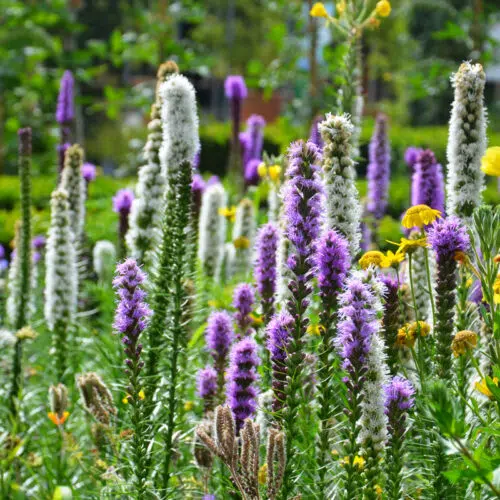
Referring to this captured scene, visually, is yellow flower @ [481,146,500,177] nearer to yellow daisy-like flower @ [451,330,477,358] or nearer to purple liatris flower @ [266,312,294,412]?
yellow daisy-like flower @ [451,330,477,358]

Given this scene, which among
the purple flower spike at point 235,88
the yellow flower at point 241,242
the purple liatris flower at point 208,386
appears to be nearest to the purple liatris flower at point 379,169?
the yellow flower at point 241,242

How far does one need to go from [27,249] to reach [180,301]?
1.55m

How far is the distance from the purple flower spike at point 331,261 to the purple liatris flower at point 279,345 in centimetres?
14

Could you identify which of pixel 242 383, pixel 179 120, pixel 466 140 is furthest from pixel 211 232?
pixel 242 383

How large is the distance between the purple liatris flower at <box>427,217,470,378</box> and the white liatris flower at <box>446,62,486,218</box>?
0.37 meters

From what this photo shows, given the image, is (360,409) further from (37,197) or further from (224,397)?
(37,197)

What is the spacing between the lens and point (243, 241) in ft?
17.6

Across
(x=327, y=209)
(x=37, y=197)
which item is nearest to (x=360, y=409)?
(x=327, y=209)

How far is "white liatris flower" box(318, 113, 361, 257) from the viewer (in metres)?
2.42

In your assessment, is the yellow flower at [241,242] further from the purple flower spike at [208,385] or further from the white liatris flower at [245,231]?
the purple flower spike at [208,385]

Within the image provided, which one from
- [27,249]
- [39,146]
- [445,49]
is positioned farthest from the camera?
[445,49]

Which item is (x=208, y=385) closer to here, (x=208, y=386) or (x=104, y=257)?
(x=208, y=386)

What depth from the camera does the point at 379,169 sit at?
610cm

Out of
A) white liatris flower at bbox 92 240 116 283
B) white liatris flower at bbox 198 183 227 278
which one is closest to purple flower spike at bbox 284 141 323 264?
white liatris flower at bbox 198 183 227 278
